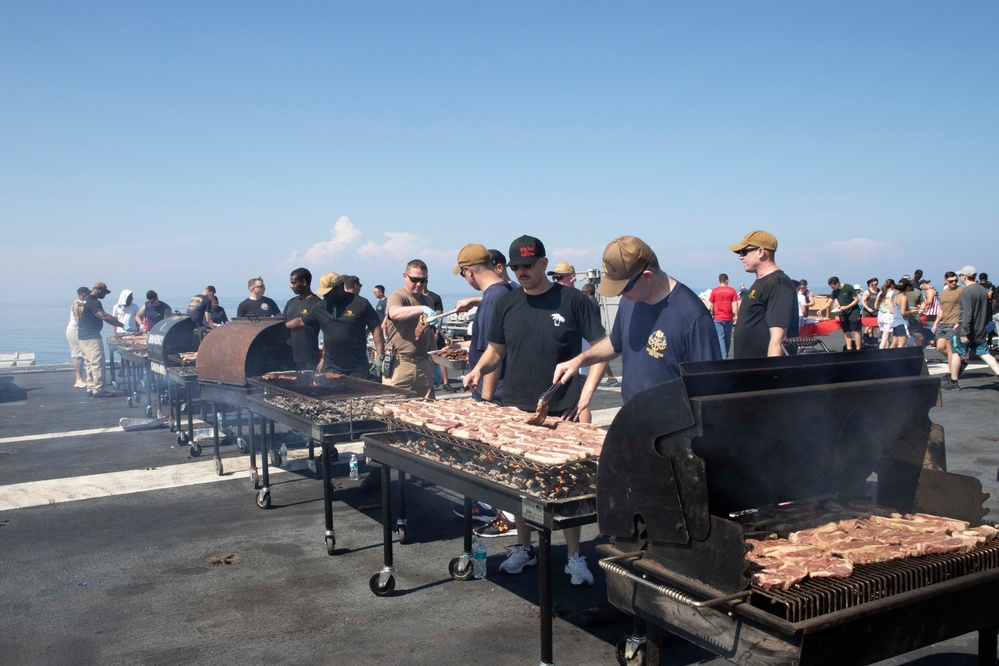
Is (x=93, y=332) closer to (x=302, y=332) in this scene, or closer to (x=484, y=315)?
(x=302, y=332)

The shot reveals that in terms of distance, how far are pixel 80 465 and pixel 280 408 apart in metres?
4.58

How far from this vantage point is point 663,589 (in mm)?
2879

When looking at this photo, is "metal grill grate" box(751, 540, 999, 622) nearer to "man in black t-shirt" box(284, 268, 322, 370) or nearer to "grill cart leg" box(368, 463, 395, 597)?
"grill cart leg" box(368, 463, 395, 597)

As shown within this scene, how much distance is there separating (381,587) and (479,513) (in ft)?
6.55

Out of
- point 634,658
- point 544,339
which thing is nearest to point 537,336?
point 544,339

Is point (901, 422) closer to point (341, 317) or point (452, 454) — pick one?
point (452, 454)

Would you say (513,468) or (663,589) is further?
(513,468)

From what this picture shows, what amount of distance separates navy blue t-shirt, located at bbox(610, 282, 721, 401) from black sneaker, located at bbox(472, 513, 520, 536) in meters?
2.29

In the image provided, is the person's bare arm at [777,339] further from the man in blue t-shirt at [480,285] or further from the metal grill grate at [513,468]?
the metal grill grate at [513,468]

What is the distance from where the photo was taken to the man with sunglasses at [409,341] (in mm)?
8469

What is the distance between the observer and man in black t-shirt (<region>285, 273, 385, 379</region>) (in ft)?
27.3

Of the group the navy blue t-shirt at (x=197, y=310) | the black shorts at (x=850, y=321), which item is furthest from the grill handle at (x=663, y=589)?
the black shorts at (x=850, y=321)

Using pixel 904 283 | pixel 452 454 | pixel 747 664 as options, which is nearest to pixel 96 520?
pixel 452 454

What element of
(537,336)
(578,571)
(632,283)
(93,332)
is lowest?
(578,571)
